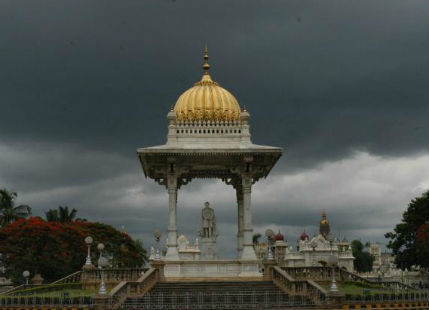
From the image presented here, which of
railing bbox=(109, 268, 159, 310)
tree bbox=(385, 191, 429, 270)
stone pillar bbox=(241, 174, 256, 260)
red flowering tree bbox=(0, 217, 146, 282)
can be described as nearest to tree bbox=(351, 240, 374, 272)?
tree bbox=(385, 191, 429, 270)

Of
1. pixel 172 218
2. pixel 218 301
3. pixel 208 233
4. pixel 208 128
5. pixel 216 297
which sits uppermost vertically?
pixel 208 128

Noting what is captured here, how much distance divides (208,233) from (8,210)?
121ft

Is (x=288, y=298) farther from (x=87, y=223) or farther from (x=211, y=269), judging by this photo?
(x=87, y=223)

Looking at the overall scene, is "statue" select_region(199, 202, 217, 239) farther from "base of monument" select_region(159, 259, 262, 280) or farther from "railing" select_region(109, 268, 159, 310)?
"railing" select_region(109, 268, 159, 310)

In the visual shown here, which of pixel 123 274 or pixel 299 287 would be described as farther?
pixel 123 274

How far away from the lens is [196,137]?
36281 mm

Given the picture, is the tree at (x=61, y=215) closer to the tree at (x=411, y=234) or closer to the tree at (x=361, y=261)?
the tree at (x=411, y=234)

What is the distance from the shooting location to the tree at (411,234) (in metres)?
64.9

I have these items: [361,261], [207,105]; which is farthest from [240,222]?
[361,261]

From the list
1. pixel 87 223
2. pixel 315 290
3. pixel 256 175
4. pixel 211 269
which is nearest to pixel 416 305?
pixel 315 290

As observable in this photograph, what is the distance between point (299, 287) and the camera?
101 feet

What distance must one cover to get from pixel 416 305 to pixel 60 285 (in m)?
19.1

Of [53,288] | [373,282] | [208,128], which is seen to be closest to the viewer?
[208,128]

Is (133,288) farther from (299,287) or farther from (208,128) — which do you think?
(208,128)
